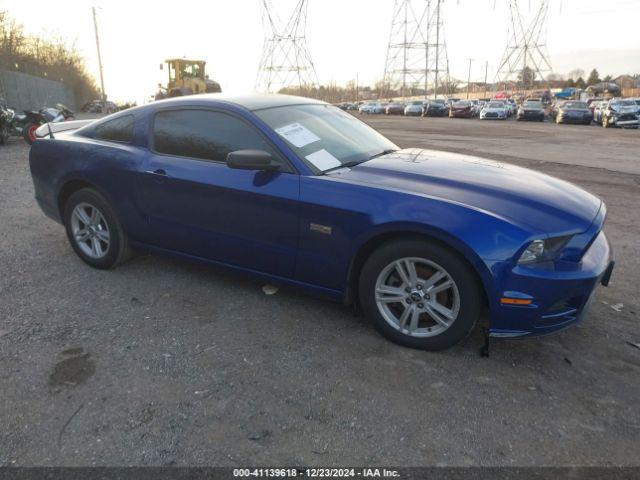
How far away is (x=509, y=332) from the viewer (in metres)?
2.84

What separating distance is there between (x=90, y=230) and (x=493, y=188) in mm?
3415

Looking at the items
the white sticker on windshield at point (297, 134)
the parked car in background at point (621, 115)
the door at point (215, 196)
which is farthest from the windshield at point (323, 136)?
the parked car in background at point (621, 115)

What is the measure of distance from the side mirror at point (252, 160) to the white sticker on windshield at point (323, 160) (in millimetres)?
258

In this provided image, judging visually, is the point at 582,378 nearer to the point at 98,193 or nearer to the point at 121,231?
the point at 121,231

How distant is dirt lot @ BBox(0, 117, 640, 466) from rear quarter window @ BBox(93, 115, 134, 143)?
120cm

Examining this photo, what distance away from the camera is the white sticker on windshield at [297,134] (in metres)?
3.50

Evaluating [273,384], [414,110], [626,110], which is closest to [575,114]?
[626,110]

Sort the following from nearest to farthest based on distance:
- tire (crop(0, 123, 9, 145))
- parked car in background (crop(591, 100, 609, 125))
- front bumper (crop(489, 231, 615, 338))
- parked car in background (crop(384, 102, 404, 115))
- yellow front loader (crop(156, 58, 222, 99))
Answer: front bumper (crop(489, 231, 615, 338)) → tire (crop(0, 123, 9, 145)) → yellow front loader (crop(156, 58, 222, 99)) → parked car in background (crop(591, 100, 609, 125)) → parked car in background (crop(384, 102, 404, 115))

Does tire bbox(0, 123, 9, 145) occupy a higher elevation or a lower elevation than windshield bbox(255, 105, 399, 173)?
lower

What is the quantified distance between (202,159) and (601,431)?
120 inches

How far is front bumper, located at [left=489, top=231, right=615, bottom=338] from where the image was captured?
2725 mm

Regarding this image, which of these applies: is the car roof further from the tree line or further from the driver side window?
the tree line

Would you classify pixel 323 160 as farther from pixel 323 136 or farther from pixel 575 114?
pixel 575 114

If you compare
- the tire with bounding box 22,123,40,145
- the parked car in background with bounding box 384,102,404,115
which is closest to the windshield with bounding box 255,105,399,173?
the tire with bounding box 22,123,40,145
